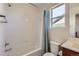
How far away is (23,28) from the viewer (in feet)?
3.78

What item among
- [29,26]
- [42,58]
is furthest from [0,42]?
[42,58]

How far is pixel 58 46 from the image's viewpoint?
1158 mm

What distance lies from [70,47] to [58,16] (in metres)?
0.32

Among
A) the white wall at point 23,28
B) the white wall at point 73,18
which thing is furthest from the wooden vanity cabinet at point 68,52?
the white wall at point 23,28

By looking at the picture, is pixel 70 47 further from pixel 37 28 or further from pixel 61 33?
pixel 37 28

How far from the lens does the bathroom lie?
3.64ft

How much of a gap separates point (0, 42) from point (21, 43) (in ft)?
0.63

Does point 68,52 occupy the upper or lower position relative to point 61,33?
lower

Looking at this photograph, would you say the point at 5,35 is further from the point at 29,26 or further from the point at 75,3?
the point at 75,3

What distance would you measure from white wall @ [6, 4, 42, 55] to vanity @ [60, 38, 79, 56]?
25 centimetres

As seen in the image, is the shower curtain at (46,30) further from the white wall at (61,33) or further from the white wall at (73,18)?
the white wall at (73,18)

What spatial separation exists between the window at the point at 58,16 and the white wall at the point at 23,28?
13 centimetres

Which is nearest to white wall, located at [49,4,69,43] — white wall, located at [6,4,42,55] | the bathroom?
the bathroom

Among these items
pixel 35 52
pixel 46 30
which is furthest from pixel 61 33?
pixel 35 52
